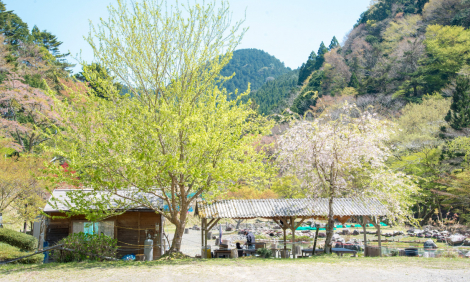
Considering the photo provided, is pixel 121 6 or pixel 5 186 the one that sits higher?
pixel 121 6

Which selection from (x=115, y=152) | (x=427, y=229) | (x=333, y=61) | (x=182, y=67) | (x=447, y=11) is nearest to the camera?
(x=115, y=152)

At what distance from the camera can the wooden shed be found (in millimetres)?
14203

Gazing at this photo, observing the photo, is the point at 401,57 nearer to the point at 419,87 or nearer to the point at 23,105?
the point at 419,87

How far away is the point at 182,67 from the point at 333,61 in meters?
59.0

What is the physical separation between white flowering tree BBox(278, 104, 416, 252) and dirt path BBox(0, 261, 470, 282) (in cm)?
387

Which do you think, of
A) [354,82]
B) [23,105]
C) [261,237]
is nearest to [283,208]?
[261,237]

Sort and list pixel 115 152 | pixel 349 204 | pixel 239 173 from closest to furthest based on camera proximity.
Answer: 1. pixel 115 152
2. pixel 239 173
3. pixel 349 204

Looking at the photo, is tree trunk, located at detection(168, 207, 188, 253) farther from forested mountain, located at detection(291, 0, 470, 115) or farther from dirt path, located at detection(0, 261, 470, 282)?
forested mountain, located at detection(291, 0, 470, 115)

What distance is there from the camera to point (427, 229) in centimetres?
2725

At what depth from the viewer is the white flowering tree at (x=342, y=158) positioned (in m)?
13.2

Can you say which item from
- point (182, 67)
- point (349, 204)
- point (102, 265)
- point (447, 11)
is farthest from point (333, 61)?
point (102, 265)

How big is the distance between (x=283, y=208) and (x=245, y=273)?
6616mm

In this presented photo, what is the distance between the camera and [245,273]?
8.74 meters

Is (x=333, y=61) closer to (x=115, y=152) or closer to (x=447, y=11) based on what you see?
(x=447, y=11)
